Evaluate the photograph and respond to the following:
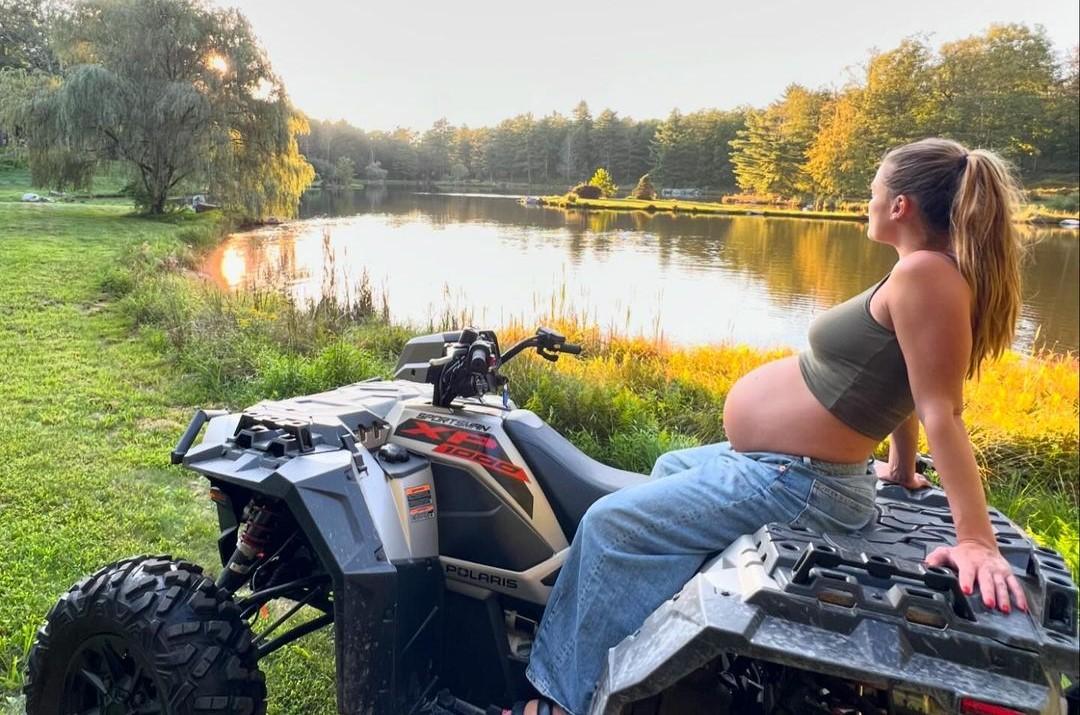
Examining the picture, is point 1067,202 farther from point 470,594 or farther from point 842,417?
point 470,594

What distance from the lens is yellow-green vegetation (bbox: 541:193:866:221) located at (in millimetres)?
15755

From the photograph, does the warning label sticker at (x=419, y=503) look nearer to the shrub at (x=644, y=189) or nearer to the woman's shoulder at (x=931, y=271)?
the woman's shoulder at (x=931, y=271)

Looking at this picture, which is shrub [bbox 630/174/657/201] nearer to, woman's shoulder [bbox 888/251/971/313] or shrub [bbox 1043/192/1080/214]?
shrub [bbox 1043/192/1080/214]

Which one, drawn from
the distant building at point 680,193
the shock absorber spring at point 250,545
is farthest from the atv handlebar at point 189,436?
the distant building at point 680,193

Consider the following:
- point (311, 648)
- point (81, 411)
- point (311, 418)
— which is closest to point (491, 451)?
point (311, 418)

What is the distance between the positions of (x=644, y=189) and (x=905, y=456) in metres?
14.7

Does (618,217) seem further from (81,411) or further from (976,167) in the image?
(976,167)

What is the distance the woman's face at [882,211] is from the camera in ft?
5.25

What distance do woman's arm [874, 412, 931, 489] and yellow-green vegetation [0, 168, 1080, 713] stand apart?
178cm

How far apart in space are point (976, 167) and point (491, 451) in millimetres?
1296

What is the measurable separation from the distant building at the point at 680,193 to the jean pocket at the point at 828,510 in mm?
14050

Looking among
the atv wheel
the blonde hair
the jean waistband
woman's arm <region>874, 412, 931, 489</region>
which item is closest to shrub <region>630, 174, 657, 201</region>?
woman's arm <region>874, 412, 931, 489</region>

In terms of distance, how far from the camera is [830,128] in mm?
14922

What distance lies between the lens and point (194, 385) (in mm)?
5469
